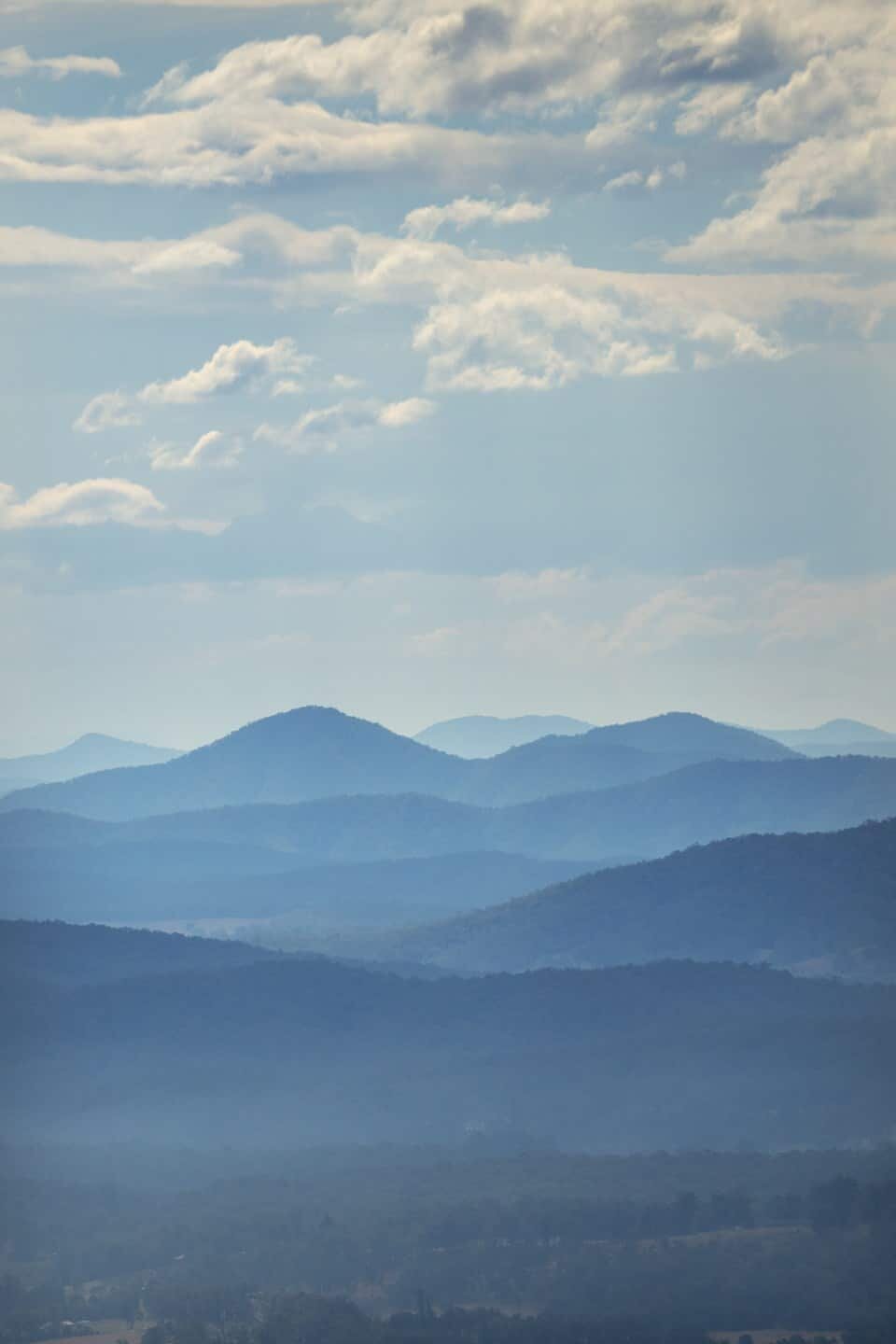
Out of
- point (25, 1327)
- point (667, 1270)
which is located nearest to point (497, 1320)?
point (667, 1270)

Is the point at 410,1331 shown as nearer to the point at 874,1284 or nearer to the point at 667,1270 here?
the point at 667,1270

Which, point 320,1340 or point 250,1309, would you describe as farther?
point 250,1309

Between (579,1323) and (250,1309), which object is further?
(250,1309)

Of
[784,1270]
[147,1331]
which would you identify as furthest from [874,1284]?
[147,1331]

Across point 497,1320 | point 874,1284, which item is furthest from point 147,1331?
point 874,1284

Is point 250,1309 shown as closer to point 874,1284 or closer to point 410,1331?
point 410,1331

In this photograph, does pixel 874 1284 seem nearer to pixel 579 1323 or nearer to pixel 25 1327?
pixel 579 1323
